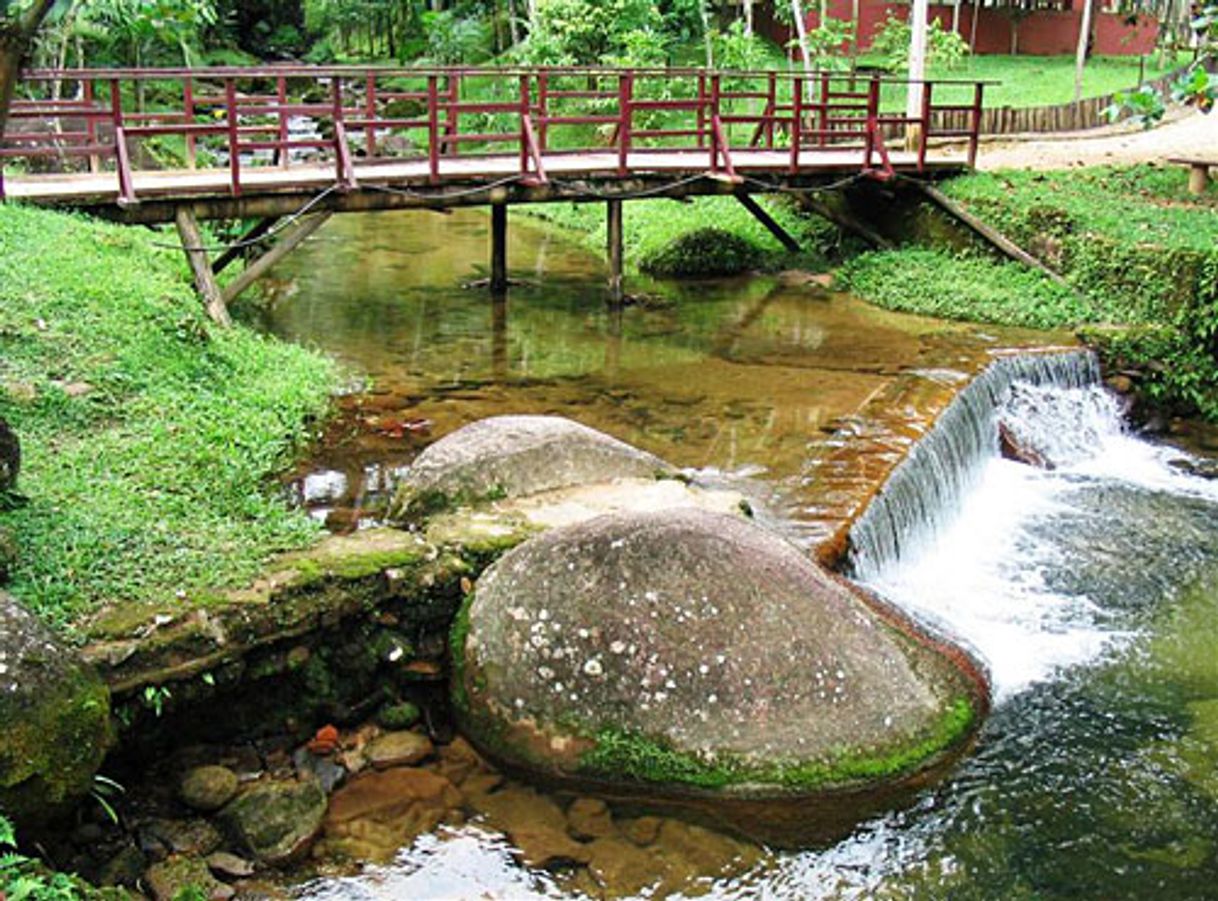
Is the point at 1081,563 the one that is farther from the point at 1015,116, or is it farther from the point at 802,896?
the point at 1015,116

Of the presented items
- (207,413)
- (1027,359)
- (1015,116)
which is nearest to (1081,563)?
(1027,359)

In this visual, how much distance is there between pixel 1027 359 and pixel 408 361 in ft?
22.1

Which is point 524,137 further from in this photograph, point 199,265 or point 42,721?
point 42,721

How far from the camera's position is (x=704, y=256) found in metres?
19.3

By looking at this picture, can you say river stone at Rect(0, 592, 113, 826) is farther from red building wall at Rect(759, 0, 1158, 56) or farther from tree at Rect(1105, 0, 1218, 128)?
→ red building wall at Rect(759, 0, 1158, 56)

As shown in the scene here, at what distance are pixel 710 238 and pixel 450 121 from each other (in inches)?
208

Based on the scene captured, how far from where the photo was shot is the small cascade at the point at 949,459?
920cm

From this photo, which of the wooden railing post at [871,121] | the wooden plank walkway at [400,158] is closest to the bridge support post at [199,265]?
the wooden plank walkway at [400,158]

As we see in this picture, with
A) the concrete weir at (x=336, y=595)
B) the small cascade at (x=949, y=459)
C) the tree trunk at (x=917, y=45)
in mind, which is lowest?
the small cascade at (x=949, y=459)

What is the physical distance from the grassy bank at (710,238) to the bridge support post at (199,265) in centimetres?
761

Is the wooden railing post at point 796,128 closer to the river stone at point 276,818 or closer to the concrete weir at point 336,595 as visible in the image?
the concrete weir at point 336,595

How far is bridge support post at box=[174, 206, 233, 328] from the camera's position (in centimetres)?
1269

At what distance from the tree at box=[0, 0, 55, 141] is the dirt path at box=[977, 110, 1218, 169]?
17654 millimetres

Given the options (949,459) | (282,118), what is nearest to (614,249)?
(282,118)
